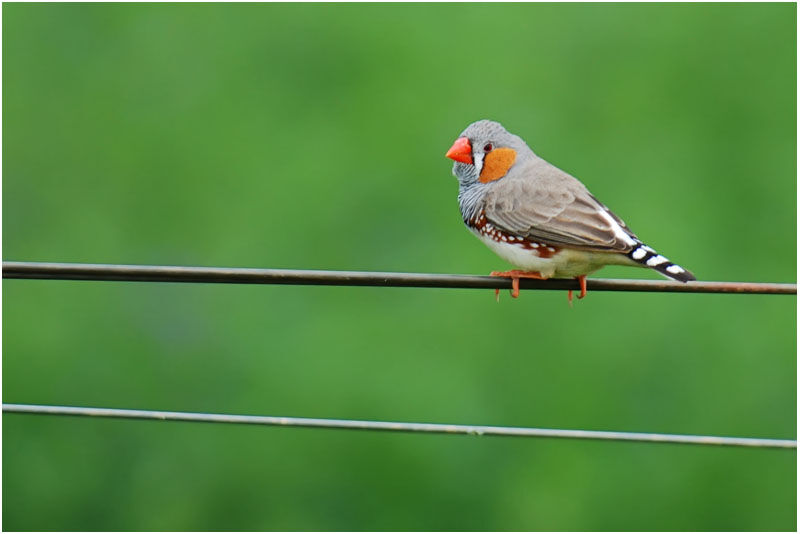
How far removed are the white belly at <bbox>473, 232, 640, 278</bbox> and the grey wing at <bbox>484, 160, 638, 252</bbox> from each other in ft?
0.15

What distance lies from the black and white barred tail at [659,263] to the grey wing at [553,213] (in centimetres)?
3

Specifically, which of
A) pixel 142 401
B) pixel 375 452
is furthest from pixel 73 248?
pixel 375 452

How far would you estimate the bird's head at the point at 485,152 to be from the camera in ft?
14.8

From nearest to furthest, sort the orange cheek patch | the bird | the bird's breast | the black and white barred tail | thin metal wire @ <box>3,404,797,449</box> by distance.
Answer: thin metal wire @ <box>3,404,797,449</box> → the black and white barred tail → the bird → the bird's breast → the orange cheek patch

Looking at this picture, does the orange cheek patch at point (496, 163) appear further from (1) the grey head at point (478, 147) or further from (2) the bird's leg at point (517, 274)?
(2) the bird's leg at point (517, 274)

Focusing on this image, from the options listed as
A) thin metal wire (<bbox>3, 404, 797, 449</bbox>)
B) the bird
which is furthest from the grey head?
thin metal wire (<bbox>3, 404, 797, 449</bbox>)

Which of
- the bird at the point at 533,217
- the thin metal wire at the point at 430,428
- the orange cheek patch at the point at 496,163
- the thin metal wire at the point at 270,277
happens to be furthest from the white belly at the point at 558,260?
the thin metal wire at the point at 430,428

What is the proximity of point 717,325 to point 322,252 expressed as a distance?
2827 mm

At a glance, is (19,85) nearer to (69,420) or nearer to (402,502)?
(69,420)

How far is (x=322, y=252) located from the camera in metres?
7.67

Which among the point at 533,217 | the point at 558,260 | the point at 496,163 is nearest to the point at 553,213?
the point at 533,217

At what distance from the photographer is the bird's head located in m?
4.52

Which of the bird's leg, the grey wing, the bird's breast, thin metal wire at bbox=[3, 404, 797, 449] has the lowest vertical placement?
thin metal wire at bbox=[3, 404, 797, 449]

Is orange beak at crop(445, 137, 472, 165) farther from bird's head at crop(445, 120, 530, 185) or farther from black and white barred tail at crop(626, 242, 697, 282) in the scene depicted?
black and white barred tail at crop(626, 242, 697, 282)
